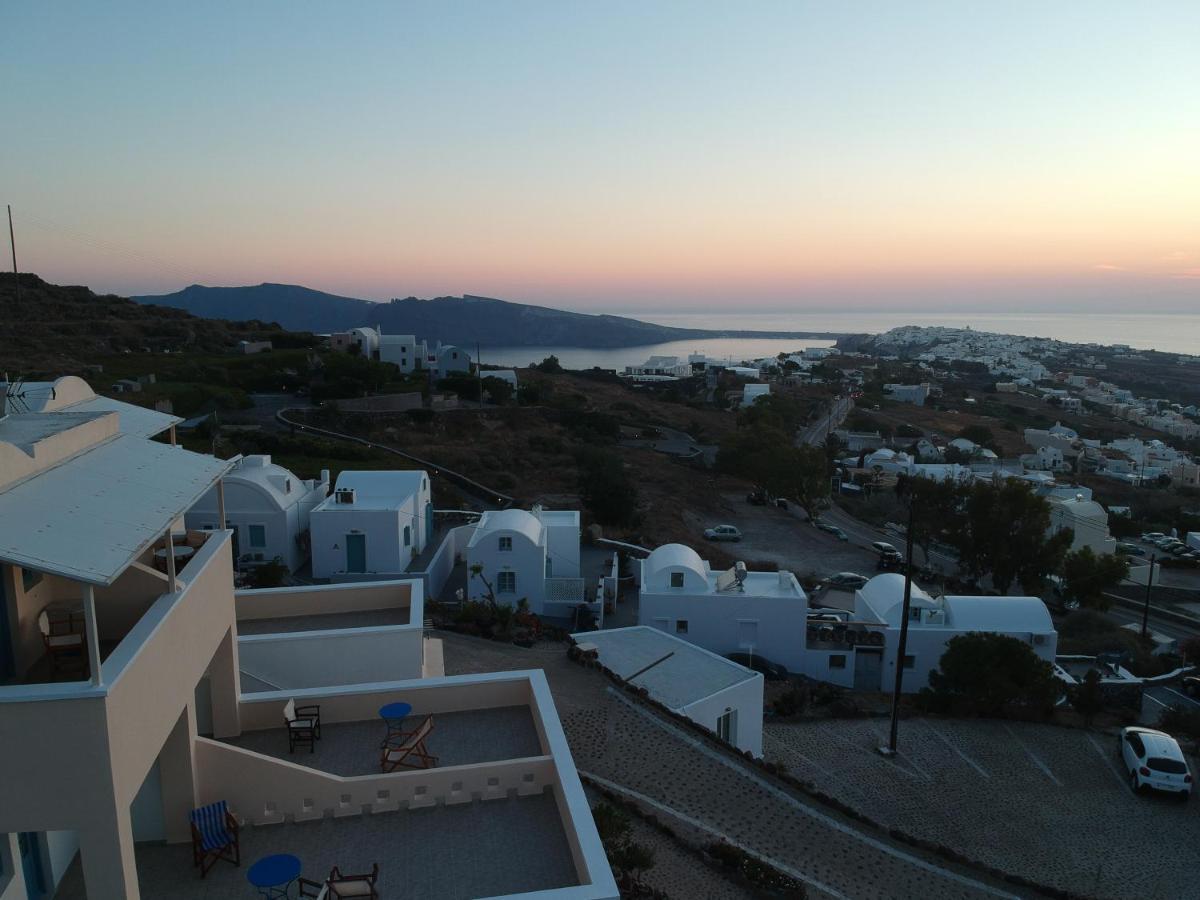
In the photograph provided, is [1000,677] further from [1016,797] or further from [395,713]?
[395,713]

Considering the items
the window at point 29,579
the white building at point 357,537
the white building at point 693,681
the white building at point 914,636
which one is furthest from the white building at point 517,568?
the window at point 29,579

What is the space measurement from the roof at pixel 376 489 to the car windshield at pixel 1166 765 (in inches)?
650

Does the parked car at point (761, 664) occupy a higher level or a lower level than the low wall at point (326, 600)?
lower

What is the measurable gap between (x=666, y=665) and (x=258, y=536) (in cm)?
1126

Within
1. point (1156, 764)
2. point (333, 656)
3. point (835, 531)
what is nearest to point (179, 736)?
point (333, 656)

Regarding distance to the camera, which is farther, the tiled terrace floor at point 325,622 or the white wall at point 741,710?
the white wall at point 741,710

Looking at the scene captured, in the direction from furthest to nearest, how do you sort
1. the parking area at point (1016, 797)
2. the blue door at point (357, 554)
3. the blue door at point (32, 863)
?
the blue door at point (357, 554) → the parking area at point (1016, 797) → the blue door at point (32, 863)

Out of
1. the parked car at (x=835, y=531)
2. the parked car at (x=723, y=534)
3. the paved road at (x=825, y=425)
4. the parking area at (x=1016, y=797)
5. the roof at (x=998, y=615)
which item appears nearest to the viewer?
the parking area at (x=1016, y=797)

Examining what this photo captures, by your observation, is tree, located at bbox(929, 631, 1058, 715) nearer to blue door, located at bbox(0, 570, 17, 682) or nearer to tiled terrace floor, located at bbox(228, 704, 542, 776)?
tiled terrace floor, located at bbox(228, 704, 542, 776)

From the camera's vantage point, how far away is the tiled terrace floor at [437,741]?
7871mm

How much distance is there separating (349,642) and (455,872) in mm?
4485

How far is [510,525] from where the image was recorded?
20.6 metres

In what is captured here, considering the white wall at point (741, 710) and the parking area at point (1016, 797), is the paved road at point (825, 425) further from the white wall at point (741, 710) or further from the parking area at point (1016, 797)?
the white wall at point (741, 710)

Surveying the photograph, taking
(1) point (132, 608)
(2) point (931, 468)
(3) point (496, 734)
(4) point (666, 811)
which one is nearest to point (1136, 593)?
(2) point (931, 468)
